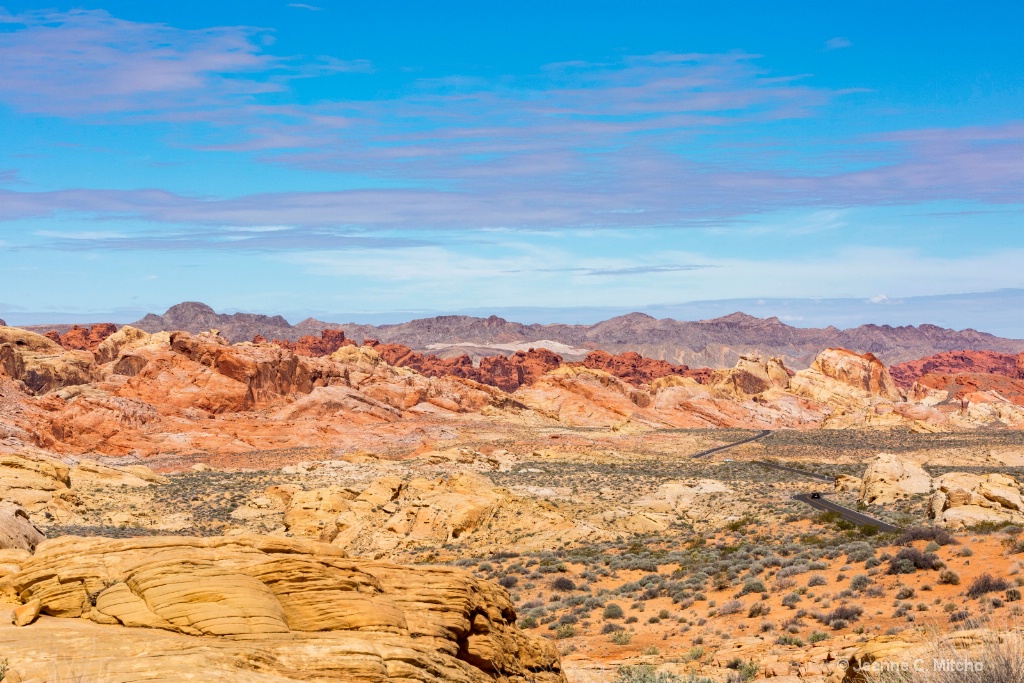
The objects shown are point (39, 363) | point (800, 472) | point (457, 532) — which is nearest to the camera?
point (457, 532)

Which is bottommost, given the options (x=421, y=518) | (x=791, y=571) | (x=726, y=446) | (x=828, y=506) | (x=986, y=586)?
(x=726, y=446)

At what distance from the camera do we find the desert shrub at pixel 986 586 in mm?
21797

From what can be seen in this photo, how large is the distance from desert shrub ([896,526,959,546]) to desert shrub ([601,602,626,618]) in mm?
9940

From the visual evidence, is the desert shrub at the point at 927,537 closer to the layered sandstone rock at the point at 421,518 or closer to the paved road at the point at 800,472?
the layered sandstone rock at the point at 421,518

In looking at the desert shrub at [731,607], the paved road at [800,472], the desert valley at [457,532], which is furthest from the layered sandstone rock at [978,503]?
the paved road at [800,472]

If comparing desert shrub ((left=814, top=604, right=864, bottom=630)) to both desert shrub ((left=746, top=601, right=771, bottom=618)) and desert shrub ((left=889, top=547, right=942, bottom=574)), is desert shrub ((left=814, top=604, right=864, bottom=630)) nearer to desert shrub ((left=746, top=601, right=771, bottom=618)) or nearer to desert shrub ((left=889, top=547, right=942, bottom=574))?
desert shrub ((left=746, top=601, right=771, bottom=618))

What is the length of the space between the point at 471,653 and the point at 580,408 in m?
115

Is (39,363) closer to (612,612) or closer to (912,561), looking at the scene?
(612,612)

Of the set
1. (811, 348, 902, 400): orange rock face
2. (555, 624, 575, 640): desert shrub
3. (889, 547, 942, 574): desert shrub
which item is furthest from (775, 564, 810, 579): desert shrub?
(811, 348, 902, 400): orange rock face

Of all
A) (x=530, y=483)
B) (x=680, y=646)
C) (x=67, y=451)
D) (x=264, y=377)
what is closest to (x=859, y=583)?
(x=680, y=646)

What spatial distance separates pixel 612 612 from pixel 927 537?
11.1m

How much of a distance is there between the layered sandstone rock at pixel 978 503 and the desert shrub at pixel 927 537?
373cm

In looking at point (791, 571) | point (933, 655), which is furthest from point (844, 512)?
point (933, 655)

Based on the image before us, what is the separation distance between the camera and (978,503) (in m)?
34.5
